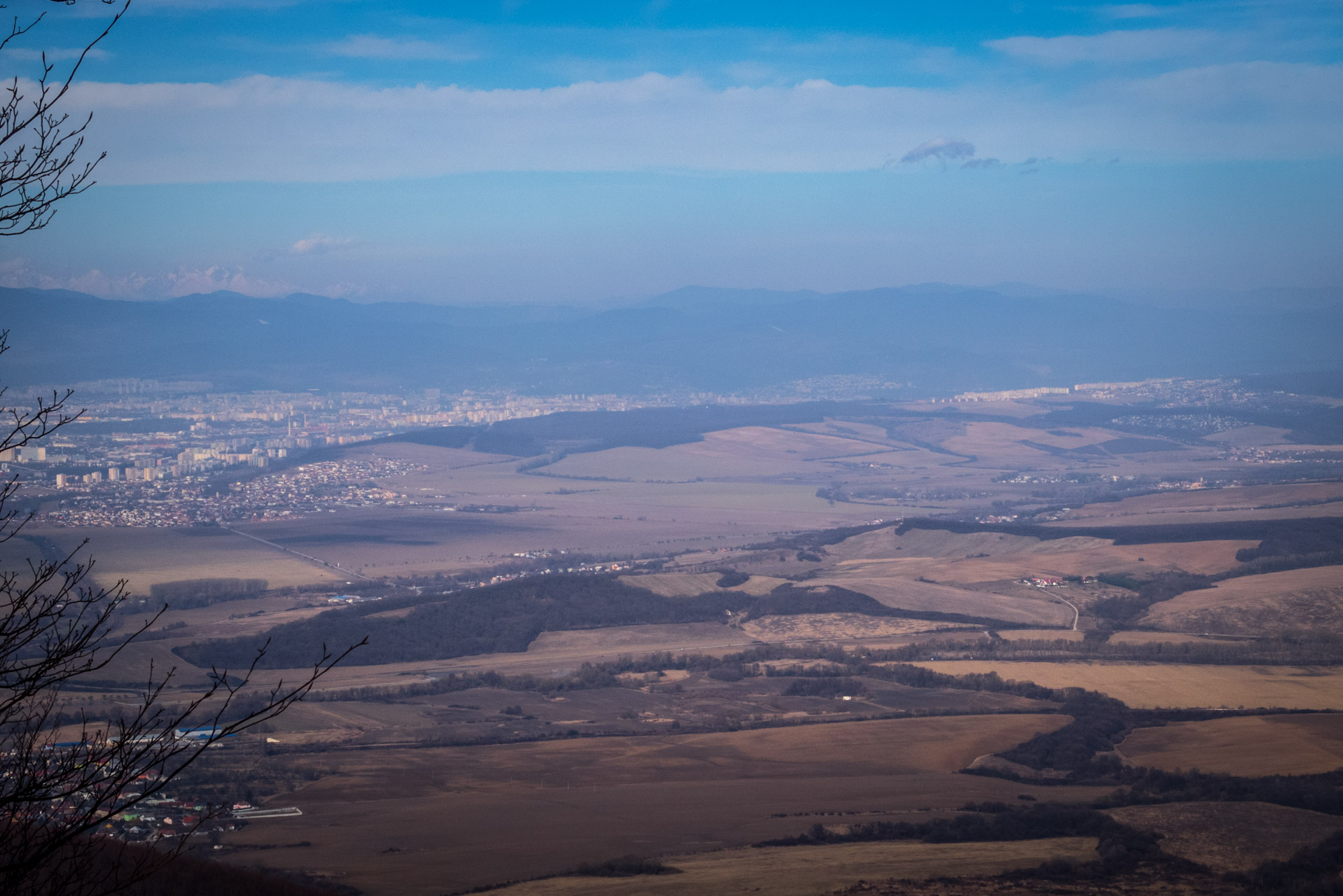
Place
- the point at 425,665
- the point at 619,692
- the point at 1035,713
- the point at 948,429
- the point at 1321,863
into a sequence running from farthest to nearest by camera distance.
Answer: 1. the point at 948,429
2. the point at 425,665
3. the point at 619,692
4. the point at 1035,713
5. the point at 1321,863

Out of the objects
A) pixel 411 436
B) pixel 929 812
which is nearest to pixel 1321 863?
pixel 929 812

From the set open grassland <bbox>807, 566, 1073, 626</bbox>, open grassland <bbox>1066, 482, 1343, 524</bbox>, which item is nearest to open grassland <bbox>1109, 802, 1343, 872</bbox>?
open grassland <bbox>807, 566, 1073, 626</bbox>

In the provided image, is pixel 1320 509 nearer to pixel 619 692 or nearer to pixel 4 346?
pixel 619 692

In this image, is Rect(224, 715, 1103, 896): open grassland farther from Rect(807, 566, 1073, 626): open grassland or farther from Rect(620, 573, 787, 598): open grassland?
Rect(620, 573, 787, 598): open grassland

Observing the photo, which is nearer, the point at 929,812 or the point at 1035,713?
the point at 929,812

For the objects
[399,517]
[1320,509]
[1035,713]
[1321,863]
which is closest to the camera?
[1321,863]

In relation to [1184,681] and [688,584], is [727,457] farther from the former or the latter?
[1184,681]
